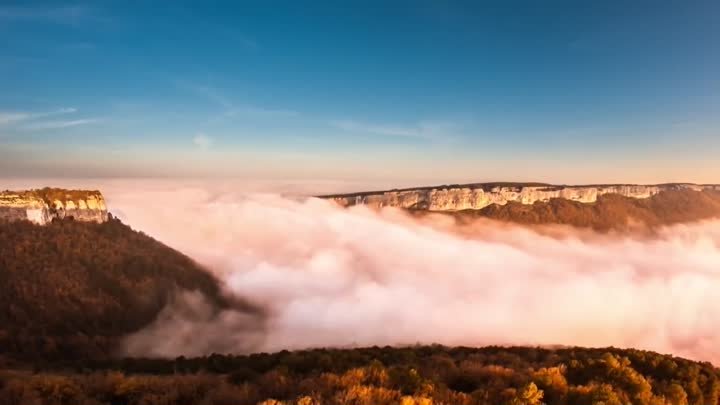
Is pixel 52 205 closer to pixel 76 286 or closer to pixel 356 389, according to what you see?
pixel 76 286

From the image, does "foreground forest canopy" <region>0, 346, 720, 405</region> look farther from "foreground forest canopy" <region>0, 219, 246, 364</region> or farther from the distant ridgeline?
the distant ridgeline

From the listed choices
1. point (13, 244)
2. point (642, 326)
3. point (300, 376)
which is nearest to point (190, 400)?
point (300, 376)

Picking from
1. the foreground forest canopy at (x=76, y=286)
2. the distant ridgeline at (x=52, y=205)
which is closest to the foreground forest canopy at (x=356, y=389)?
the foreground forest canopy at (x=76, y=286)

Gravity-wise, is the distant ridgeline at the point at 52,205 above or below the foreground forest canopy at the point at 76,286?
above

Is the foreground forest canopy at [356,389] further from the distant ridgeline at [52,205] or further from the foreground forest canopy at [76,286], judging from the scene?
the distant ridgeline at [52,205]

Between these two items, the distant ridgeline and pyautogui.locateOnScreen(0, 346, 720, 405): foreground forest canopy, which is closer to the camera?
pyautogui.locateOnScreen(0, 346, 720, 405): foreground forest canopy

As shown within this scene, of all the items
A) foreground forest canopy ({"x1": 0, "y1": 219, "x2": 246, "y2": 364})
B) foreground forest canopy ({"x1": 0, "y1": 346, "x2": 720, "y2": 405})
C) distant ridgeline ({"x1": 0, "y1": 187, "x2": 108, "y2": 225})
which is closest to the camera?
foreground forest canopy ({"x1": 0, "y1": 346, "x2": 720, "y2": 405})

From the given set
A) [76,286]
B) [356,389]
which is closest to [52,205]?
[76,286]

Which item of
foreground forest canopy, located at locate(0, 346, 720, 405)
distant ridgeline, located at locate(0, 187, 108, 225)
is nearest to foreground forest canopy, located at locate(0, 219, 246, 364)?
distant ridgeline, located at locate(0, 187, 108, 225)
